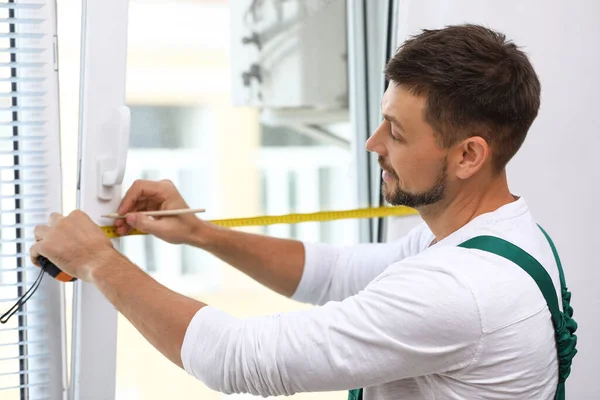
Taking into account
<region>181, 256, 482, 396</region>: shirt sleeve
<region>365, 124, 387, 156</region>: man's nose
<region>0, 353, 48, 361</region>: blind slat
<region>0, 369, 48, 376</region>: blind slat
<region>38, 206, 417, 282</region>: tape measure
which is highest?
<region>365, 124, 387, 156</region>: man's nose

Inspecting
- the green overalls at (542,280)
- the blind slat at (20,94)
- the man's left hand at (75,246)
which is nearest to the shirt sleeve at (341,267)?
the green overalls at (542,280)

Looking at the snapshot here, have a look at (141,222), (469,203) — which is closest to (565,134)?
(469,203)

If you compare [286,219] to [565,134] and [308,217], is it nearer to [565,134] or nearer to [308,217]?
[308,217]

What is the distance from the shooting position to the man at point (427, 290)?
1.17 m

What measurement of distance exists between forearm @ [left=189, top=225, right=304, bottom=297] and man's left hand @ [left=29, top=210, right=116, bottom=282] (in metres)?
0.28

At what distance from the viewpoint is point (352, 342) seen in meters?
1.17

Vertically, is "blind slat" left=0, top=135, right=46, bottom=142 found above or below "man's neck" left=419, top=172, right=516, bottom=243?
above

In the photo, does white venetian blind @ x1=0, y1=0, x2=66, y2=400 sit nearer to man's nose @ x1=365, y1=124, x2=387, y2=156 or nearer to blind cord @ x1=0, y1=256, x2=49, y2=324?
blind cord @ x1=0, y1=256, x2=49, y2=324

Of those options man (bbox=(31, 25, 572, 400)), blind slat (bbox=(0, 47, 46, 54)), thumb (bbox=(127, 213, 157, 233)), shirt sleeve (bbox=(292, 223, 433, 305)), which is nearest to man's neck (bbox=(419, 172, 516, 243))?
A: man (bbox=(31, 25, 572, 400))

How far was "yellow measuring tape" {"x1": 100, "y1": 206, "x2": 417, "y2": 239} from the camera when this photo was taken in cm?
164

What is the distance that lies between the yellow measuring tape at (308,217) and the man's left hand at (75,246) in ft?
0.47

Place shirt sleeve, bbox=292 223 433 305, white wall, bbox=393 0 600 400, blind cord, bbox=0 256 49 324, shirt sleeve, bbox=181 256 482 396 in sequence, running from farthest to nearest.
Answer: white wall, bbox=393 0 600 400 < shirt sleeve, bbox=292 223 433 305 < blind cord, bbox=0 256 49 324 < shirt sleeve, bbox=181 256 482 396

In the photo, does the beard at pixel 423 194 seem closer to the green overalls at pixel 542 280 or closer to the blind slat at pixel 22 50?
the green overalls at pixel 542 280

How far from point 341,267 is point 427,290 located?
544 mm
